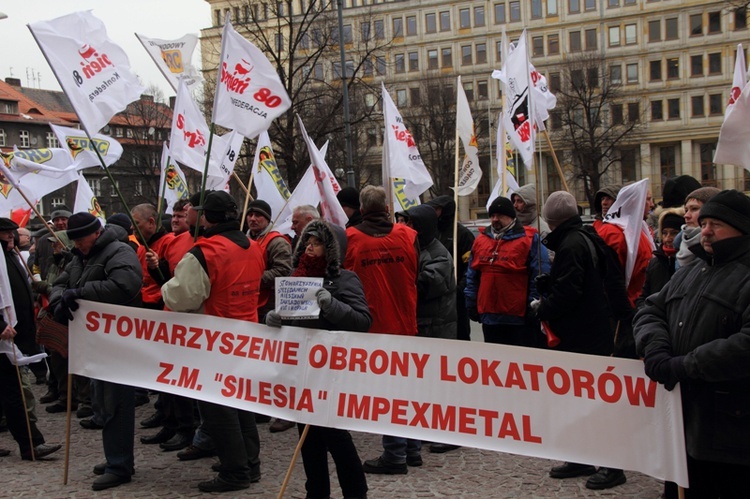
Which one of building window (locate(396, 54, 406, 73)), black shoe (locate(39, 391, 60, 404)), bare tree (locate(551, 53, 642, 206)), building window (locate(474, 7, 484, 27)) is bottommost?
black shoe (locate(39, 391, 60, 404))

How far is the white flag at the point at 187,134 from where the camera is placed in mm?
7843

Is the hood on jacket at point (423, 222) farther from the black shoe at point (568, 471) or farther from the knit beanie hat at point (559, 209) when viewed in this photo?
the black shoe at point (568, 471)

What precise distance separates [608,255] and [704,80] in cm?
7398

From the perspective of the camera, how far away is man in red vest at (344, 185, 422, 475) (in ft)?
19.0

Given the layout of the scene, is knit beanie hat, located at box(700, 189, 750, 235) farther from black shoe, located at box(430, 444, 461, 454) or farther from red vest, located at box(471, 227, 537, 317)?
black shoe, located at box(430, 444, 461, 454)

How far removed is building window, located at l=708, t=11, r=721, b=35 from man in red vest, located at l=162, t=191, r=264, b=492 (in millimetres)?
75791

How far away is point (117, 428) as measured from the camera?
575 centimetres

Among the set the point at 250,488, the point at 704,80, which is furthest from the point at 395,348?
the point at 704,80

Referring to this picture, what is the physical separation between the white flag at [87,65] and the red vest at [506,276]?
132 inches

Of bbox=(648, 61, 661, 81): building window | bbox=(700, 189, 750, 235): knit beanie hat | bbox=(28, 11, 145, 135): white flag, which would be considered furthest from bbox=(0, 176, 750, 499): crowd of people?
bbox=(648, 61, 661, 81): building window

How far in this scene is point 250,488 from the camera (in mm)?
5555

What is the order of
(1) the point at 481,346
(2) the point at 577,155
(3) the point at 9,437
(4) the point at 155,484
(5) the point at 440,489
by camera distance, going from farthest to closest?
(2) the point at 577,155
(3) the point at 9,437
(4) the point at 155,484
(5) the point at 440,489
(1) the point at 481,346

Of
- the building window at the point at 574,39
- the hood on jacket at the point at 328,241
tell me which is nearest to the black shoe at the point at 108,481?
the hood on jacket at the point at 328,241

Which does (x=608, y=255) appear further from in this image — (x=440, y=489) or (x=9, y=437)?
(x=9, y=437)
